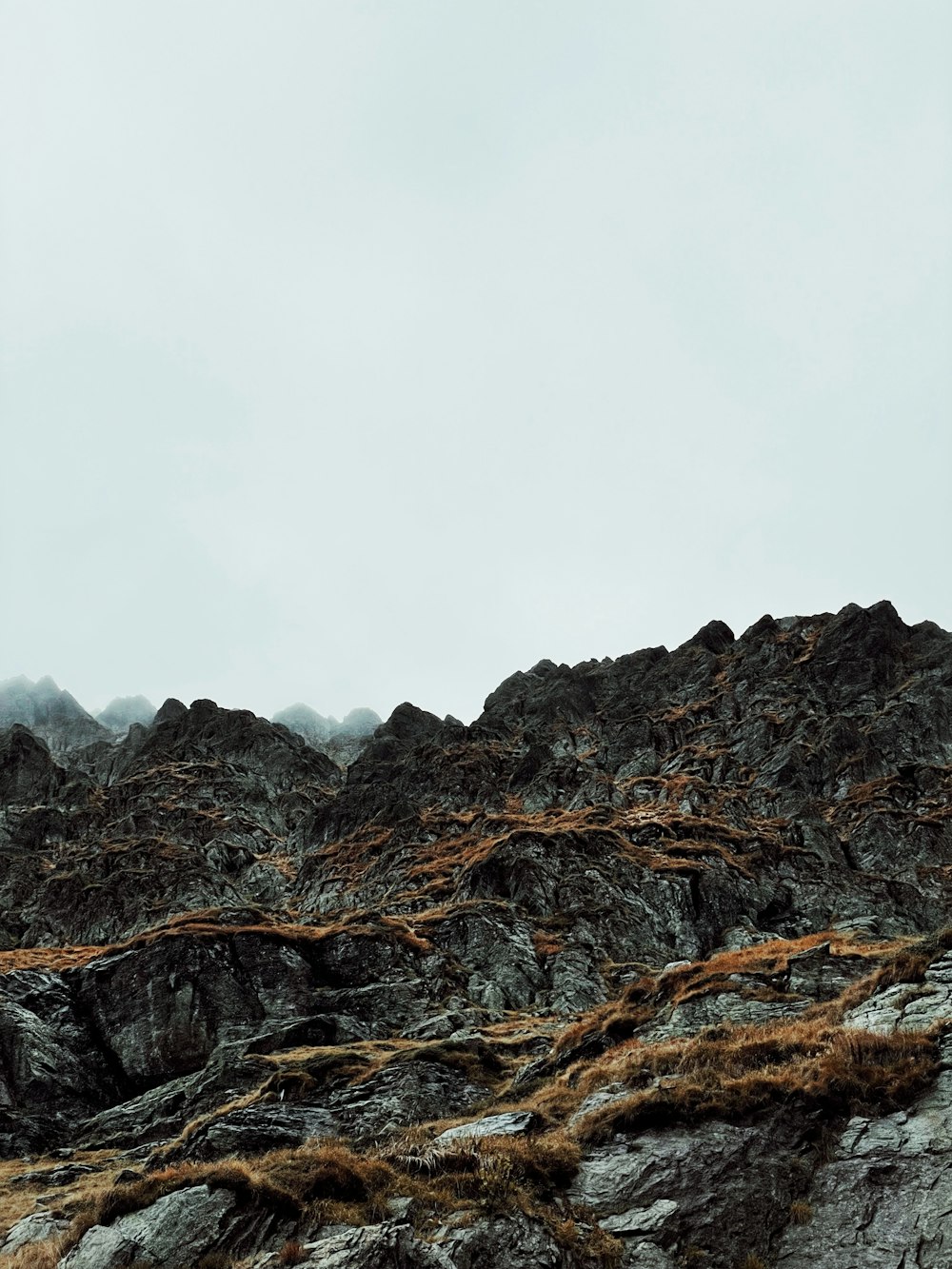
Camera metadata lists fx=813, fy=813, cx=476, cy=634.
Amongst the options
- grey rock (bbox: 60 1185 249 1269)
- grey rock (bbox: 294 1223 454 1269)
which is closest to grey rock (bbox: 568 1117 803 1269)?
grey rock (bbox: 294 1223 454 1269)

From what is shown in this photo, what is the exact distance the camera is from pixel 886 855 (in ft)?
217

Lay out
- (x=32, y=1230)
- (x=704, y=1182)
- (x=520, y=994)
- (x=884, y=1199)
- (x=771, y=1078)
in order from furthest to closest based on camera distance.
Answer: (x=520, y=994)
(x=32, y=1230)
(x=771, y=1078)
(x=704, y=1182)
(x=884, y=1199)

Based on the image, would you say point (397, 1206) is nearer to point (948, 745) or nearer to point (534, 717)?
point (948, 745)

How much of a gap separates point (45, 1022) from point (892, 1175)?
39.4 meters

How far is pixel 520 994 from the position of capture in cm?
4556

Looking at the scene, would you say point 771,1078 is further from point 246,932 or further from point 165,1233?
point 246,932

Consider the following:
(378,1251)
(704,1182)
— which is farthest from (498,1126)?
(378,1251)

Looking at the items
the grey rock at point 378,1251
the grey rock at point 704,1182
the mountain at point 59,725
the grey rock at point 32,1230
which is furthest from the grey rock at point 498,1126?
the mountain at point 59,725

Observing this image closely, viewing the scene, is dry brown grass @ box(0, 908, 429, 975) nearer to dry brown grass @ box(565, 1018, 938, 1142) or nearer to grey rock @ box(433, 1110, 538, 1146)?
grey rock @ box(433, 1110, 538, 1146)

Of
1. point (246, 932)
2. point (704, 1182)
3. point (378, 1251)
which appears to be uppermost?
point (246, 932)

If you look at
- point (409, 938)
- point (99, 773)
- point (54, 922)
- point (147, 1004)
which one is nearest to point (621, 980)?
point (409, 938)

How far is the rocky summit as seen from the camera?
50.0 ft

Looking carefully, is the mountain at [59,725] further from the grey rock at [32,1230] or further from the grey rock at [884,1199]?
the grey rock at [884,1199]

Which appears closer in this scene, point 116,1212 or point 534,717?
point 116,1212
